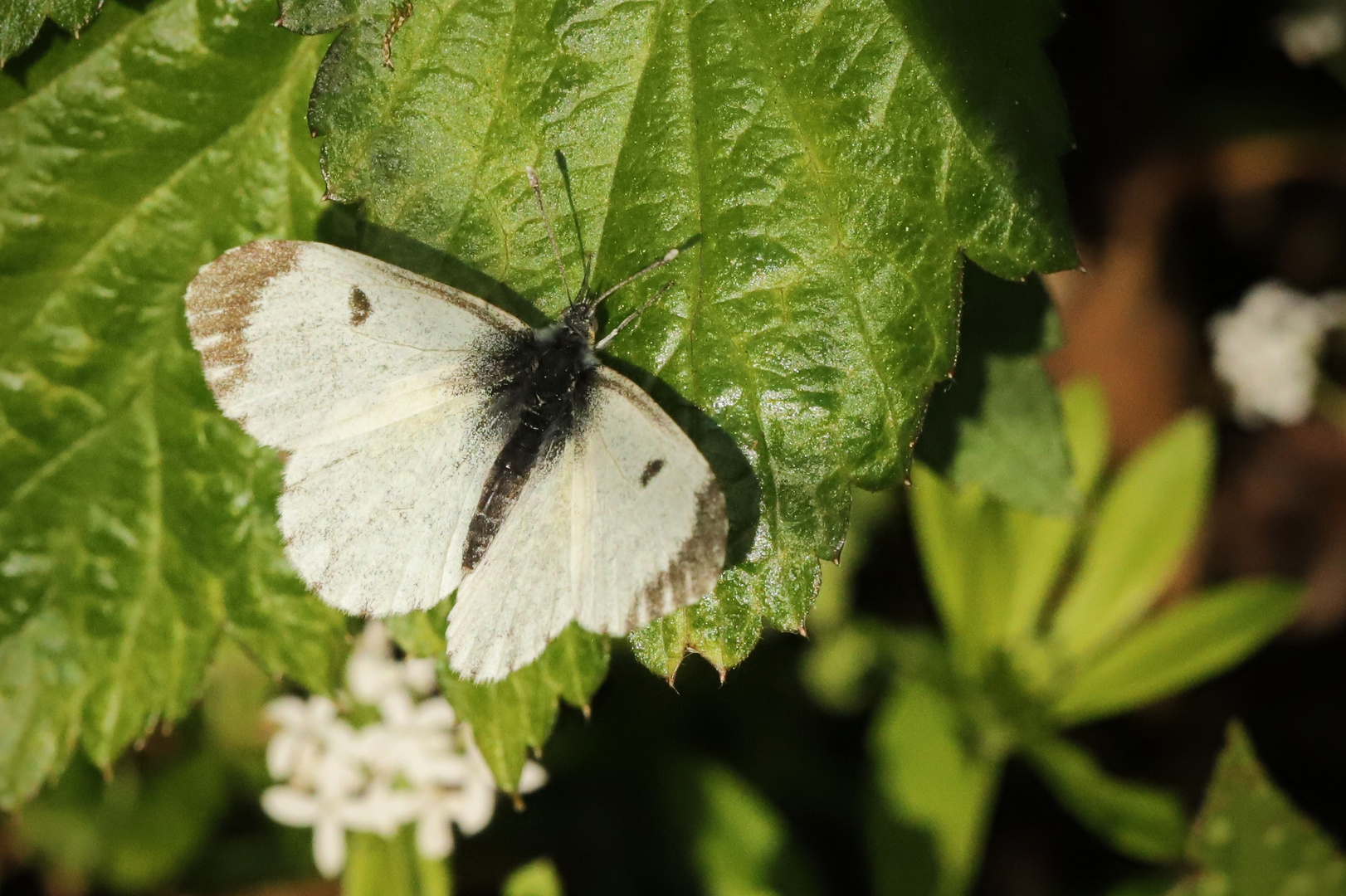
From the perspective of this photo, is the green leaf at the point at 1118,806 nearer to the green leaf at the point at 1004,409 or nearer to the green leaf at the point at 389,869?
the green leaf at the point at 1004,409

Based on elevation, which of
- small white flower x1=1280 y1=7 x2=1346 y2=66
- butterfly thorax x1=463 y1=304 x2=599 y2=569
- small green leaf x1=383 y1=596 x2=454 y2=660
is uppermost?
butterfly thorax x1=463 y1=304 x2=599 y2=569

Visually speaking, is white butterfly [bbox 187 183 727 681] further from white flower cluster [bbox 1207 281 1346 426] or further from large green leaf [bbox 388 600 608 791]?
white flower cluster [bbox 1207 281 1346 426]

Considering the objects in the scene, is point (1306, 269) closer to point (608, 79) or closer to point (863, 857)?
point (863, 857)

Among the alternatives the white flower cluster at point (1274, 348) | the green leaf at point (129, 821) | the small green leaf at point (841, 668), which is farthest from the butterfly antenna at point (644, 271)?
the white flower cluster at point (1274, 348)

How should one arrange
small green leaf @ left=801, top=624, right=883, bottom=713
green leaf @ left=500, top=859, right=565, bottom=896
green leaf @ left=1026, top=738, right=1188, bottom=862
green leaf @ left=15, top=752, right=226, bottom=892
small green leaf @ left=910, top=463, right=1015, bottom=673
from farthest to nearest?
small green leaf @ left=801, top=624, right=883, bottom=713 < green leaf @ left=15, top=752, right=226, bottom=892 < small green leaf @ left=910, top=463, right=1015, bottom=673 < green leaf @ left=1026, top=738, right=1188, bottom=862 < green leaf @ left=500, top=859, right=565, bottom=896

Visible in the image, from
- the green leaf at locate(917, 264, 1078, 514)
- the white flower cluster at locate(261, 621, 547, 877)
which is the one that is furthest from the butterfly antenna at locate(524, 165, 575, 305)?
the white flower cluster at locate(261, 621, 547, 877)

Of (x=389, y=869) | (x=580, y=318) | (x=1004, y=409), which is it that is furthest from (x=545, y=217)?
(x=389, y=869)

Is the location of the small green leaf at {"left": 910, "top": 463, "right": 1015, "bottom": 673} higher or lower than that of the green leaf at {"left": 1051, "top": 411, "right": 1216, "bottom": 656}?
higher
